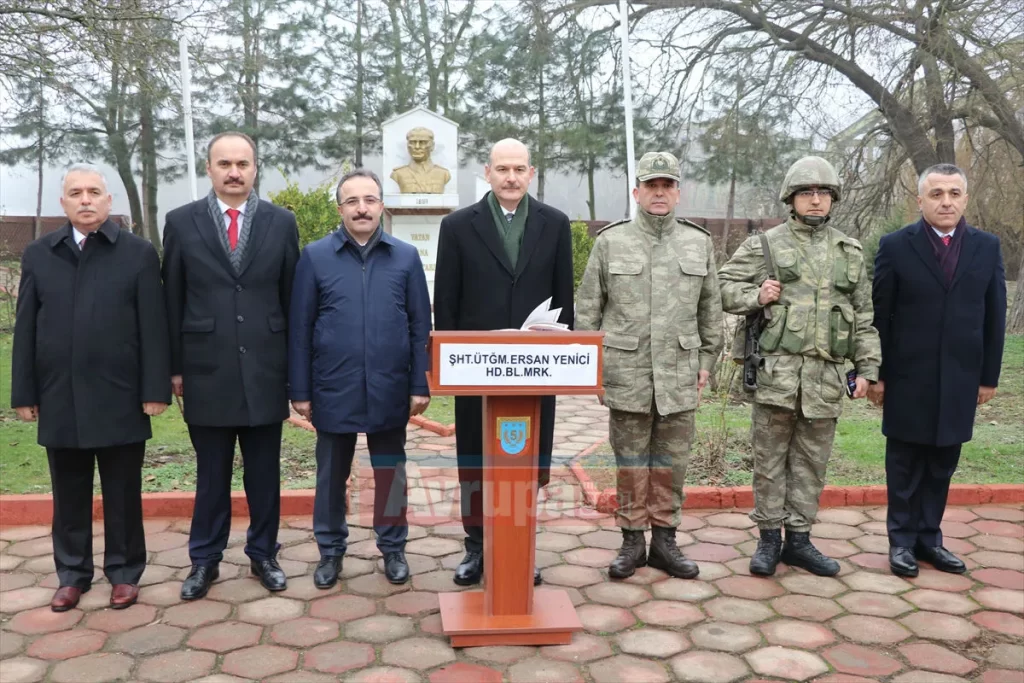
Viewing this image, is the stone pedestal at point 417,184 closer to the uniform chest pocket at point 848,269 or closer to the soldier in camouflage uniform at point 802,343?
the soldier in camouflage uniform at point 802,343

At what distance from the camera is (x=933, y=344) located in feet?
13.7

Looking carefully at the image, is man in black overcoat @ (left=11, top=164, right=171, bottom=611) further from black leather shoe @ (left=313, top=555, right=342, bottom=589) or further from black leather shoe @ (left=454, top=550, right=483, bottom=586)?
black leather shoe @ (left=454, top=550, right=483, bottom=586)

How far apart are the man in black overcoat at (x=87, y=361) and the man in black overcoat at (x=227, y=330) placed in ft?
0.42

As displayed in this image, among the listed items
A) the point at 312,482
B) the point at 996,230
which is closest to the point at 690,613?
the point at 312,482

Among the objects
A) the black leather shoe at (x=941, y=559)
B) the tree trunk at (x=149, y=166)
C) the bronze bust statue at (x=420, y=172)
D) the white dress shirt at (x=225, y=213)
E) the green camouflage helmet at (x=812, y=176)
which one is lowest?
the black leather shoe at (x=941, y=559)

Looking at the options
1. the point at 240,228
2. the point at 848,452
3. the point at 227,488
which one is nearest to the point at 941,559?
the point at 848,452

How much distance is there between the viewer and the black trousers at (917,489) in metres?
4.29

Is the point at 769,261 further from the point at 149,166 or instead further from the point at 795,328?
the point at 149,166

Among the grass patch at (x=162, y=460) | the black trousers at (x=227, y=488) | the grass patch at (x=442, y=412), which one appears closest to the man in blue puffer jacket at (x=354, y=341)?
the black trousers at (x=227, y=488)

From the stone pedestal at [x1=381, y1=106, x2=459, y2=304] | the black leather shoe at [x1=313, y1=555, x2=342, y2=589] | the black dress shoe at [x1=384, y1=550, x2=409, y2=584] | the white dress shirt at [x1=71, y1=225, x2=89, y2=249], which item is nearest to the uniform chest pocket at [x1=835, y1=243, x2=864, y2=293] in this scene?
the black dress shoe at [x1=384, y1=550, x2=409, y2=584]

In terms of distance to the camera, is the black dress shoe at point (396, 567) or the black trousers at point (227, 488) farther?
the black dress shoe at point (396, 567)

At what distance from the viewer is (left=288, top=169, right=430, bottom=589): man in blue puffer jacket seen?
3879mm

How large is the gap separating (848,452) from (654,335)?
3166mm

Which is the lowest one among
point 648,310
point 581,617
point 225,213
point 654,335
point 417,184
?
point 581,617
